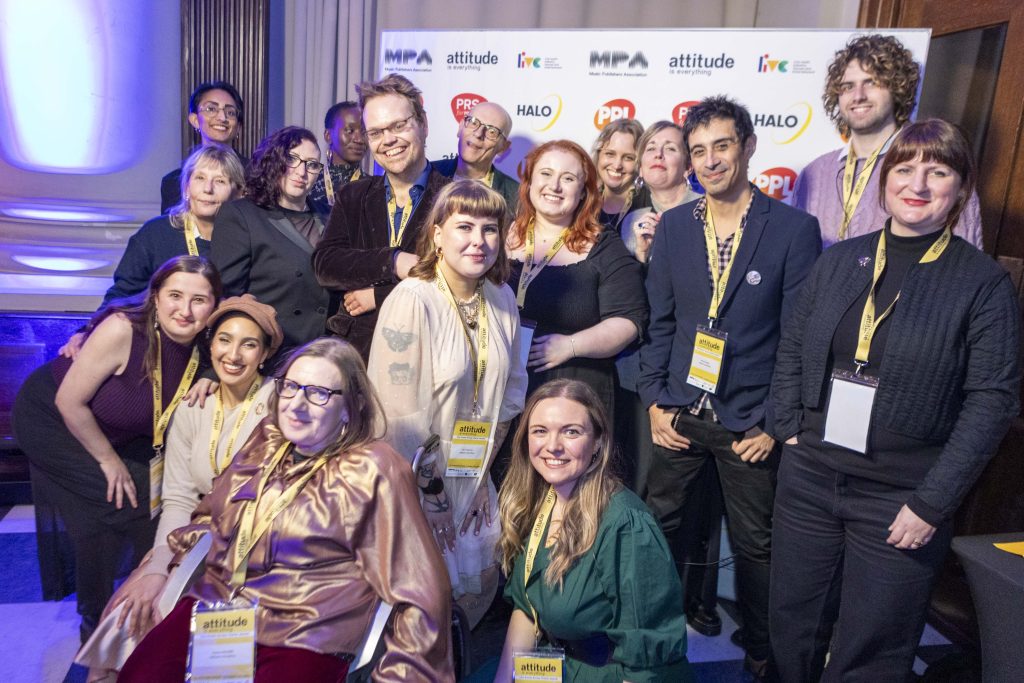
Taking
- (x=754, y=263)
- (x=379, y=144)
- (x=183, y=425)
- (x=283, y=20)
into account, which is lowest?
(x=183, y=425)

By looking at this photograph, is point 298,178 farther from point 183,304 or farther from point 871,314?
point 871,314

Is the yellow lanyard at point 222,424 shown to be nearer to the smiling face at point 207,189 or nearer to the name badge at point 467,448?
the name badge at point 467,448

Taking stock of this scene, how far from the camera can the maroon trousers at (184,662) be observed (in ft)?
5.44

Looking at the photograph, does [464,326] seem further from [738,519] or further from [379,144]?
[738,519]

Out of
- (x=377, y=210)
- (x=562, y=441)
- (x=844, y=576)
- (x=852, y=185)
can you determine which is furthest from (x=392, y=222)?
(x=844, y=576)

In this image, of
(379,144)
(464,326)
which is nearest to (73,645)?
(464,326)

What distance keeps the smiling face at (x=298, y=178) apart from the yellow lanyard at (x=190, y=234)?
0.37 meters

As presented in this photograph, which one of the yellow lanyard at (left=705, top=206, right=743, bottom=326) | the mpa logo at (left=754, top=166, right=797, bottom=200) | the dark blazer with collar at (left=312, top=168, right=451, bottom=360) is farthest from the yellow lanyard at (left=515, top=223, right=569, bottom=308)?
the mpa logo at (left=754, top=166, right=797, bottom=200)

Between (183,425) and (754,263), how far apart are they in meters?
1.77

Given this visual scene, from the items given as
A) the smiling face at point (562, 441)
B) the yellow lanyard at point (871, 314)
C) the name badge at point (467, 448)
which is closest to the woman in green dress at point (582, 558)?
the smiling face at point (562, 441)

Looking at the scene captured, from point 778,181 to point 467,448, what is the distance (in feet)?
6.77

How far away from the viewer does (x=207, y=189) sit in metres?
2.77

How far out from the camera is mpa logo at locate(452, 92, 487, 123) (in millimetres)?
3583

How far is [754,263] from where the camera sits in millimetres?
2273
